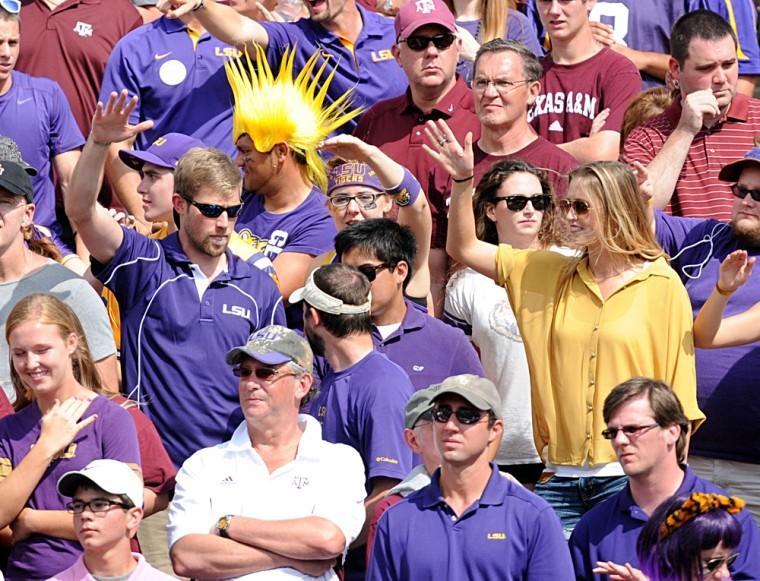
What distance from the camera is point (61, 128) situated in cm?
952

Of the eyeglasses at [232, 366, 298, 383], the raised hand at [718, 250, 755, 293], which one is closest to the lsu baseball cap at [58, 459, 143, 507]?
the eyeglasses at [232, 366, 298, 383]

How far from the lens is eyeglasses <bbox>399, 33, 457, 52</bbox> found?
29.7 feet

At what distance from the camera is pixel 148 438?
23.2 ft

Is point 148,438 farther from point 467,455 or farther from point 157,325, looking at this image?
point 467,455

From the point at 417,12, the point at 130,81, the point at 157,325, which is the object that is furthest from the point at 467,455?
the point at 130,81

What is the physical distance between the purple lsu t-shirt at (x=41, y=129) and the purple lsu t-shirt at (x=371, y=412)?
2.85 metres

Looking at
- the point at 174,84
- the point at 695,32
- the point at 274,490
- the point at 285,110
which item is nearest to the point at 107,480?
the point at 274,490

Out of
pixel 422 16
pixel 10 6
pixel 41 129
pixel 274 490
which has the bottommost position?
pixel 274 490

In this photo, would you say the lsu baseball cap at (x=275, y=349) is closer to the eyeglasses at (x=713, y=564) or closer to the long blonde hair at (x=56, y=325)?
the long blonde hair at (x=56, y=325)

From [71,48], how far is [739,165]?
14.5 ft

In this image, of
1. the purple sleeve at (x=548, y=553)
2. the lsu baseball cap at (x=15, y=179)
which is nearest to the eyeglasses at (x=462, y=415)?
the purple sleeve at (x=548, y=553)

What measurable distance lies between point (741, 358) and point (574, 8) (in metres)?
2.65

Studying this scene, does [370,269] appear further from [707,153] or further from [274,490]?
[707,153]

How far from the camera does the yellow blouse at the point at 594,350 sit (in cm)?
694
